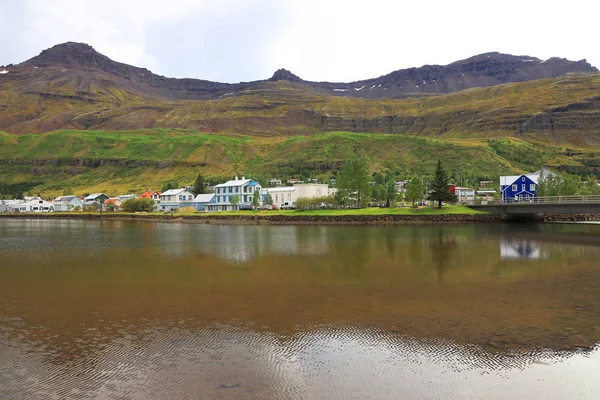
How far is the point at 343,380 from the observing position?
10000 millimetres

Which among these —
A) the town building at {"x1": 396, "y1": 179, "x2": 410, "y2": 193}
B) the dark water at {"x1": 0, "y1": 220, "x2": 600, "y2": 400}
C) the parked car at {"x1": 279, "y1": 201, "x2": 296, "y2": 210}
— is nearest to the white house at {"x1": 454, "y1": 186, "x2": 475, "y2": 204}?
the town building at {"x1": 396, "y1": 179, "x2": 410, "y2": 193}

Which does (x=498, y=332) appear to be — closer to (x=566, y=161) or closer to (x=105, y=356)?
(x=105, y=356)

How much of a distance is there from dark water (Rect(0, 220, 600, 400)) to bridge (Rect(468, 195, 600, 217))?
29562 millimetres

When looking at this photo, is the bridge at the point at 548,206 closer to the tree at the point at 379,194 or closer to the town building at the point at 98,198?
the tree at the point at 379,194

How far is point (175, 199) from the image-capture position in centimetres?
10888

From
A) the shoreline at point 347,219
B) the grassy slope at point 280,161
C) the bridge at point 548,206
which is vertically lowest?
the shoreline at point 347,219

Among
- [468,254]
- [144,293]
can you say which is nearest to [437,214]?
[468,254]

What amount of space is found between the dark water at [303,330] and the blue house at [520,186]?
53252 millimetres

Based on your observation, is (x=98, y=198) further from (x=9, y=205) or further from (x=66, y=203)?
(x=9, y=205)

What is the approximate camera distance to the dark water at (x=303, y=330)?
980 centimetres

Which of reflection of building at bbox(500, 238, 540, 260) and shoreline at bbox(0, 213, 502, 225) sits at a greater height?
shoreline at bbox(0, 213, 502, 225)

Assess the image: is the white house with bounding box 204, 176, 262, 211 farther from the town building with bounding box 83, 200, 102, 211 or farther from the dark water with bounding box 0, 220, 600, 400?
the dark water with bounding box 0, 220, 600, 400

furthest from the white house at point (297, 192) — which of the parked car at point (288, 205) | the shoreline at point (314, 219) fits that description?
the shoreline at point (314, 219)

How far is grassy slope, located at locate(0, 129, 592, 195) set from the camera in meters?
153
